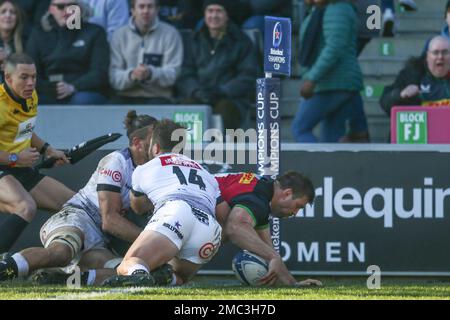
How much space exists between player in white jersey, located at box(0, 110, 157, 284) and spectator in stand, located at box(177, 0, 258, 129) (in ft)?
9.45

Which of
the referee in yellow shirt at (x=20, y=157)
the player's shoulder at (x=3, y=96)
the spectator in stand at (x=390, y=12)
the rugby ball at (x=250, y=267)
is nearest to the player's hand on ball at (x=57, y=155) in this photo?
the referee in yellow shirt at (x=20, y=157)

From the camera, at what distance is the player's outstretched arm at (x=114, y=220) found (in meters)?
10.2

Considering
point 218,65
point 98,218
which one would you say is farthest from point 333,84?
point 98,218

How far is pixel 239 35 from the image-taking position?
13883 millimetres

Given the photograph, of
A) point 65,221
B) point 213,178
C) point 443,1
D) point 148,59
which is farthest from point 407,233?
point 443,1

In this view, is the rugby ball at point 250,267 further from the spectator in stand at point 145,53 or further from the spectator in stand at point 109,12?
the spectator in stand at point 109,12

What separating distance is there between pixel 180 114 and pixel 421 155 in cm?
240

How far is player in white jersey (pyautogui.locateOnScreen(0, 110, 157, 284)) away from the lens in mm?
10156

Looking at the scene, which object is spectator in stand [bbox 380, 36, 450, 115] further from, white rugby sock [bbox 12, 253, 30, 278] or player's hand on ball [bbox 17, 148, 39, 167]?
white rugby sock [bbox 12, 253, 30, 278]

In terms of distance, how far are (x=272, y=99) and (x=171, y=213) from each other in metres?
1.52

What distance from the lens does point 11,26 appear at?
45.4ft

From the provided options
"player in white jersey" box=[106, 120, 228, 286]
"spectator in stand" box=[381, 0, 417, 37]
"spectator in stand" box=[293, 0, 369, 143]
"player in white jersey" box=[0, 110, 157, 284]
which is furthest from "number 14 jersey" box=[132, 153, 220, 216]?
"spectator in stand" box=[381, 0, 417, 37]

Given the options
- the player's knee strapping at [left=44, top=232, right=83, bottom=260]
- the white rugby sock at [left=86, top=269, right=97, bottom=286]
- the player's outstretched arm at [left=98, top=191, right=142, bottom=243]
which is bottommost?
the white rugby sock at [left=86, top=269, right=97, bottom=286]
